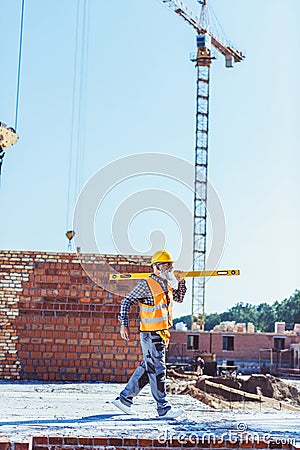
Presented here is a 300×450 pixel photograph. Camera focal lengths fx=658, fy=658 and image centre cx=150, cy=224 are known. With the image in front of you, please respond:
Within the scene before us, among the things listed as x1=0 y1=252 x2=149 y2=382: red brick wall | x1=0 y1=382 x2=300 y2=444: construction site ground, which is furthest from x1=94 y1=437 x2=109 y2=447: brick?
x1=0 y1=252 x2=149 y2=382: red brick wall

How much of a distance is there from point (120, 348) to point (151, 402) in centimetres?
284

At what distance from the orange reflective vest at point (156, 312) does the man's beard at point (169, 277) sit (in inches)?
3.5

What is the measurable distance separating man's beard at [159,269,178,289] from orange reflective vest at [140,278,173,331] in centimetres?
9

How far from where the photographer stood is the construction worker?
5.50 metres

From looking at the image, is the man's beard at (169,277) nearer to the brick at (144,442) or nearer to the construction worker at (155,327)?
the construction worker at (155,327)

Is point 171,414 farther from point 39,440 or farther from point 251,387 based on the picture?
point 251,387

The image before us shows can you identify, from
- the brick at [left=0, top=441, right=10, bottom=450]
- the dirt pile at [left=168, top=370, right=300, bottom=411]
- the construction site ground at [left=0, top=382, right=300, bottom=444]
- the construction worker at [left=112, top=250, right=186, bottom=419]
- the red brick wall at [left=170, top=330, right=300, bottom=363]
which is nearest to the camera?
the brick at [left=0, top=441, right=10, bottom=450]

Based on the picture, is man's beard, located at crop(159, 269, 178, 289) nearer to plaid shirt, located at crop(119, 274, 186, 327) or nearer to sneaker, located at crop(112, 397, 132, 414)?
plaid shirt, located at crop(119, 274, 186, 327)

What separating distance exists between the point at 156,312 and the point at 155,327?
125 mm

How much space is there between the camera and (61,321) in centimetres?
983

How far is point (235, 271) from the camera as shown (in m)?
5.92

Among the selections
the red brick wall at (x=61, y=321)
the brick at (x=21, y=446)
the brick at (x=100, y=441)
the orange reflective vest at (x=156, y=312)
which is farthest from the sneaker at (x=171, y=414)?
the red brick wall at (x=61, y=321)

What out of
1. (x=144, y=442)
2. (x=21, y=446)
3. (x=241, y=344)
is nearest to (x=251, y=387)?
(x=144, y=442)

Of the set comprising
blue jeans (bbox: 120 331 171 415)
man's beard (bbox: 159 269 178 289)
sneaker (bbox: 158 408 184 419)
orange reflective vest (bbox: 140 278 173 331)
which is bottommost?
sneaker (bbox: 158 408 184 419)
